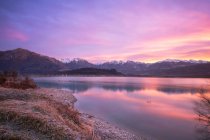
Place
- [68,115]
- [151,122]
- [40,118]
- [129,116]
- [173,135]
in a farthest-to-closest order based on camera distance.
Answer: [129,116]
[151,122]
[173,135]
[68,115]
[40,118]

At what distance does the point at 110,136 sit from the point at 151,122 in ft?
33.7

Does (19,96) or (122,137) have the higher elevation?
(19,96)

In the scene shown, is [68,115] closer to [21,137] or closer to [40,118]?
[40,118]

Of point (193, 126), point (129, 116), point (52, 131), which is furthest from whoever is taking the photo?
point (129, 116)

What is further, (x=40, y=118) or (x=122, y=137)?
(x=122, y=137)

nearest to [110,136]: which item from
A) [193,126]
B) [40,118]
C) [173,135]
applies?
[173,135]

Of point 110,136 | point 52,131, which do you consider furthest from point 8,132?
point 110,136

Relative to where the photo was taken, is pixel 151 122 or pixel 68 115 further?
pixel 151 122

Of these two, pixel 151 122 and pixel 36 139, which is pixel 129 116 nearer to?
pixel 151 122

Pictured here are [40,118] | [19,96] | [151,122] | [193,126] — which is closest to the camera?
[40,118]

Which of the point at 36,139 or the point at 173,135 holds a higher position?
the point at 36,139

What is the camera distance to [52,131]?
37.7 feet

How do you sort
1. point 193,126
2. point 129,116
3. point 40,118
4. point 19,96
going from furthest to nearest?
point 129,116, point 193,126, point 19,96, point 40,118

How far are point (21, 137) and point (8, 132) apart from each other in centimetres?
77
